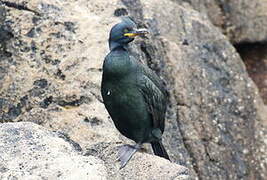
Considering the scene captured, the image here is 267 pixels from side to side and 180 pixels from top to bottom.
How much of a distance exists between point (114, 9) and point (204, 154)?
1.81m

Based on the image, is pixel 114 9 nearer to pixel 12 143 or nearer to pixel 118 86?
pixel 118 86

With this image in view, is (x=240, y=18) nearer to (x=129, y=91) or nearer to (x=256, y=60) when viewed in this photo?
(x=256, y=60)

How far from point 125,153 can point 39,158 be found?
0.80 m

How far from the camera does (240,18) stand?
1059 centimetres

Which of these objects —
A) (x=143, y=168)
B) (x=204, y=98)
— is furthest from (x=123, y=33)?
(x=204, y=98)

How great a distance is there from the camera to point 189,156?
7.68 metres

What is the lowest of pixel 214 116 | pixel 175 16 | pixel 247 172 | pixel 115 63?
pixel 247 172

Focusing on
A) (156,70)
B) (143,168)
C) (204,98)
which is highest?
(143,168)

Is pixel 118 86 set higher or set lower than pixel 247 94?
higher

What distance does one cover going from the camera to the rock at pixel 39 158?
4.75m

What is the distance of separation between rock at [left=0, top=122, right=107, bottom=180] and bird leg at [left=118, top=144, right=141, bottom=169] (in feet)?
0.83

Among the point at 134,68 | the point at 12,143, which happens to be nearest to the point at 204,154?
the point at 134,68

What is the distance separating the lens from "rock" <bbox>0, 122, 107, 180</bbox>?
4.75 meters

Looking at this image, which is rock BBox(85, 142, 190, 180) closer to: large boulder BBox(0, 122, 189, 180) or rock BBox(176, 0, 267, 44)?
large boulder BBox(0, 122, 189, 180)
